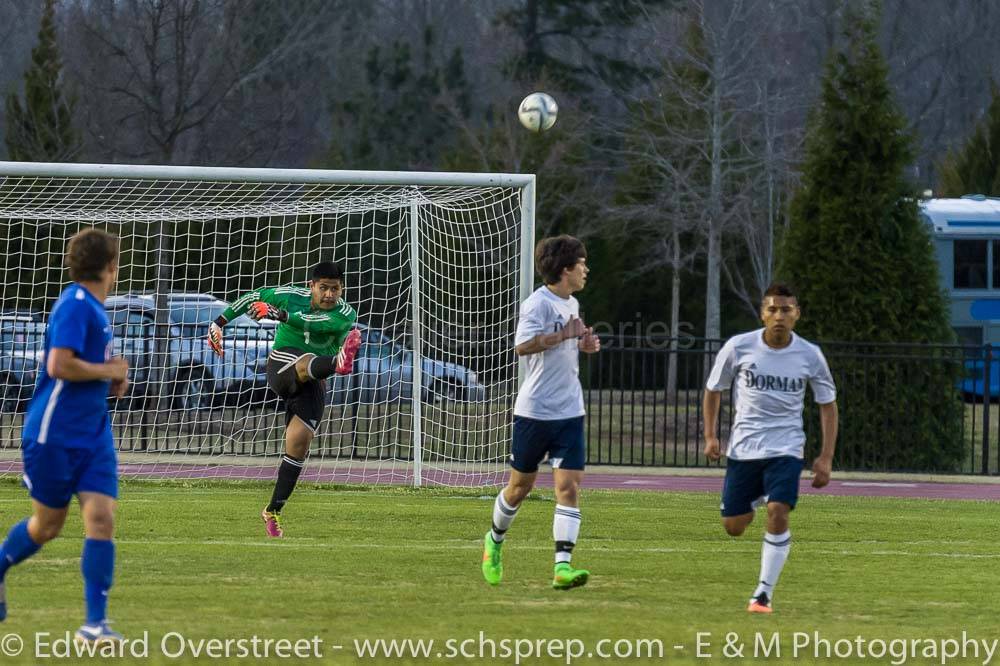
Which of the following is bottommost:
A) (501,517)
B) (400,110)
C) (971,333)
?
(501,517)

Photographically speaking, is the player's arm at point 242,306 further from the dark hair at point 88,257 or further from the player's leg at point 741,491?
the dark hair at point 88,257

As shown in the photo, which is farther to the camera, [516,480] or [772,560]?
[516,480]

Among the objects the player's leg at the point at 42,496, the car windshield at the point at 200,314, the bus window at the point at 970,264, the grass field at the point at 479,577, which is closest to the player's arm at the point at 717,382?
the grass field at the point at 479,577

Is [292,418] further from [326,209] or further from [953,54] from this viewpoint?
[953,54]

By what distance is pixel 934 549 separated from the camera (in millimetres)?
10992

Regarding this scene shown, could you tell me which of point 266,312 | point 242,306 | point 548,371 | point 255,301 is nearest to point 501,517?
point 548,371

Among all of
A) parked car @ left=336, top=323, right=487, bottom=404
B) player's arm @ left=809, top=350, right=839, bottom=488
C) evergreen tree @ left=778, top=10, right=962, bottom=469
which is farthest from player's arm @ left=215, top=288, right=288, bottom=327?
evergreen tree @ left=778, top=10, right=962, bottom=469

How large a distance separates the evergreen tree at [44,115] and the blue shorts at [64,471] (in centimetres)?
1928

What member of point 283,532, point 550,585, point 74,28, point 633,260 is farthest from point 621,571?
point 633,260

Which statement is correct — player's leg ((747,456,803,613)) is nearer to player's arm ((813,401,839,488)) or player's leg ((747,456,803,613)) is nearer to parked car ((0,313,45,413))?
player's arm ((813,401,839,488))

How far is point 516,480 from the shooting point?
8484 mm

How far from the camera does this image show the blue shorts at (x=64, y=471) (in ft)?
20.7

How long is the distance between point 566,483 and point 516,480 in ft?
1.03

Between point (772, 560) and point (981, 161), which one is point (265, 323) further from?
point (981, 161)
